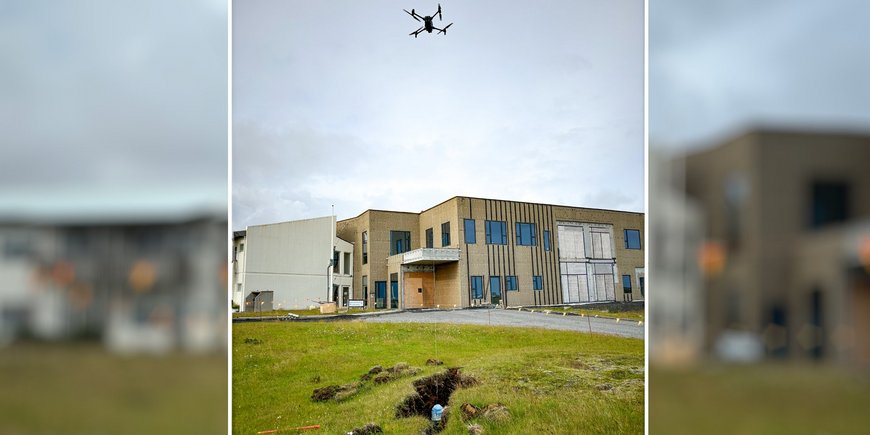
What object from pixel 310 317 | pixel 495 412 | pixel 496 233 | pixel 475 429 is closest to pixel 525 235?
pixel 496 233

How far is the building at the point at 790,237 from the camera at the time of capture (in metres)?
0.83

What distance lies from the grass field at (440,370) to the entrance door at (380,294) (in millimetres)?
175

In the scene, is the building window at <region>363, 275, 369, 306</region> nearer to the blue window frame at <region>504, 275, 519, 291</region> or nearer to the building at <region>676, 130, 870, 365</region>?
the blue window frame at <region>504, 275, 519, 291</region>

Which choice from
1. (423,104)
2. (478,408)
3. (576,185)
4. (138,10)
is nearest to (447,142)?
(423,104)

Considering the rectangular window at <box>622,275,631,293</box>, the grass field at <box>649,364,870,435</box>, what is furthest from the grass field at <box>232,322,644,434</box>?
the grass field at <box>649,364,870,435</box>

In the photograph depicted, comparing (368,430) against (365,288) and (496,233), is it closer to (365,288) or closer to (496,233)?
(365,288)

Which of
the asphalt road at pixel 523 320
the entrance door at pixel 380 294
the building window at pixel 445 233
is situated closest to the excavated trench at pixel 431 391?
the asphalt road at pixel 523 320

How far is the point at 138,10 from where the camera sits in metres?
2.24

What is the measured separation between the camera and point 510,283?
4461mm

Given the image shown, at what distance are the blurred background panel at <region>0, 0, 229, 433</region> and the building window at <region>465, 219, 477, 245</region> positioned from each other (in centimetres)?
209

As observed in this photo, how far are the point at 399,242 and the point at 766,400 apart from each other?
3.33 meters

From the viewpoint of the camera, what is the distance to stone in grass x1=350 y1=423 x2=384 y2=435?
4.05 m

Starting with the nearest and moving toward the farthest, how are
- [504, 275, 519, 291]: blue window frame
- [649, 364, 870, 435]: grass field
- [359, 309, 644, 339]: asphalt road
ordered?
[649, 364, 870, 435]: grass field < [359, 309, 644, 339]: asphalt road < [504, 275, 519, 291]: blue window frame

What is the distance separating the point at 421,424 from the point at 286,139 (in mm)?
2347
